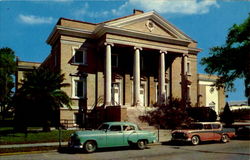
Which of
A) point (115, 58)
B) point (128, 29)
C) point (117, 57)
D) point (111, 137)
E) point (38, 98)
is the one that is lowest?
point (111, 137)

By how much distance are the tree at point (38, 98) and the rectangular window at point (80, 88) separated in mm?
7036

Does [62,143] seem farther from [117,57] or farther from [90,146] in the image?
→ [117,57]

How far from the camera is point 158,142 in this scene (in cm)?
1994

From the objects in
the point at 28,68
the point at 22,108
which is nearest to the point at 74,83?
the point at 22,108

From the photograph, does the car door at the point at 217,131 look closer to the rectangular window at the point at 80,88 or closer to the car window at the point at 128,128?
the car window at the point at 128,128

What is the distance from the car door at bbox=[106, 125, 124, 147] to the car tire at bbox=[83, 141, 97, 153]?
32.2 inches

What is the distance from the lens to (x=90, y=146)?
1555 cm

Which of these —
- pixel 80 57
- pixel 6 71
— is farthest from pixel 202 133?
pixel 6 71

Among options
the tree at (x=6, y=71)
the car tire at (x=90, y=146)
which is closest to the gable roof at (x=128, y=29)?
the tree at (x=6, y=71)

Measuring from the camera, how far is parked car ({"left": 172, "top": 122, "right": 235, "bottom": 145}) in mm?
18891

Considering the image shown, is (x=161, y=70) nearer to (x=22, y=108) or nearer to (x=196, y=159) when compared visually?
(x=22, y=108)

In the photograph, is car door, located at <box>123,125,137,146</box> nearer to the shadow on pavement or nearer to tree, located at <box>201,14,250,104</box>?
the shadow on pavement

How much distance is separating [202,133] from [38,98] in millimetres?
12568

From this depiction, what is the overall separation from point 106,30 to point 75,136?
53.8 feet
